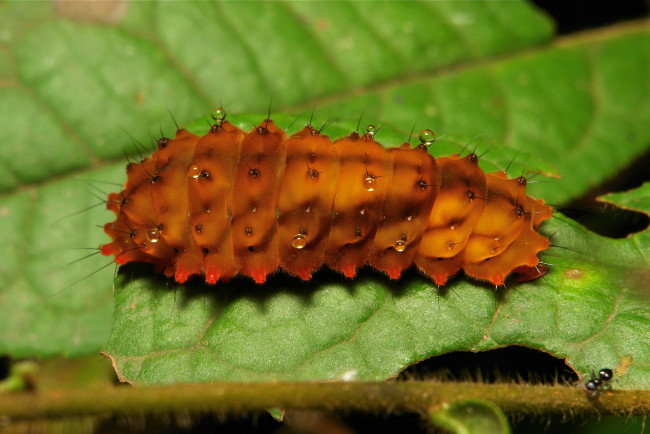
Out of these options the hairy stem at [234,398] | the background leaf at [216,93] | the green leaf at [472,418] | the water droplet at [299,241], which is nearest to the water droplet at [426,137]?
the water droplet at [299,241]

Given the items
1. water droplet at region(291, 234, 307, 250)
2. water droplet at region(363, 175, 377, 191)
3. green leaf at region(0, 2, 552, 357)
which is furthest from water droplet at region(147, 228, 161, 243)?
green leaf at region(0, 2, 552, 357)

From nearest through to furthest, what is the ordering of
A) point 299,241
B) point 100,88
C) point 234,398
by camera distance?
point 234,398 → point 299,241 → point 100,88

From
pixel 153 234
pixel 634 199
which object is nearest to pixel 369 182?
pixel 153 234

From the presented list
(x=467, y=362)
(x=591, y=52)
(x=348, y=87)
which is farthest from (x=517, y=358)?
(x=591, y=52)

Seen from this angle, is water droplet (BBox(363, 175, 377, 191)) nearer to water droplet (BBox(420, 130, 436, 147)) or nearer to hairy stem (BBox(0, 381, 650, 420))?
water droplet (BBox(420, 130, 436, 147))

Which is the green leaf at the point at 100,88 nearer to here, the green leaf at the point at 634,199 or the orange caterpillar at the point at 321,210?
the orange caterpillar at the point at 321,210

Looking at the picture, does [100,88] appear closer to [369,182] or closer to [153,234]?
[153,234]

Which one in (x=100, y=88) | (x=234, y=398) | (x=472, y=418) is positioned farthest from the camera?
(x=100, y=88)
